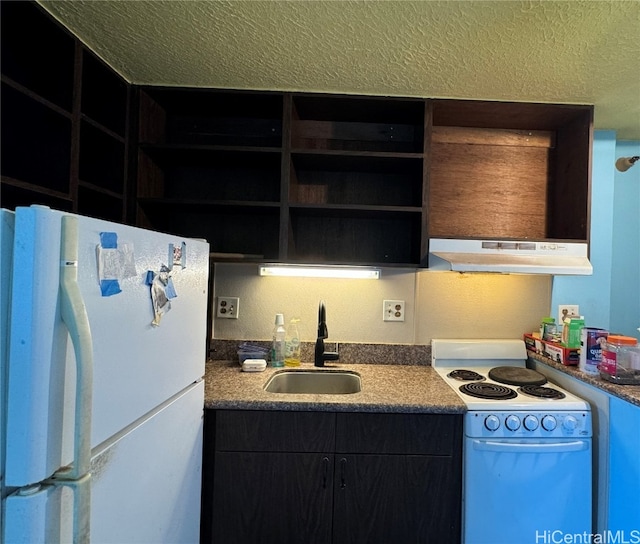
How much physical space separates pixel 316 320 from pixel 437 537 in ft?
3.54

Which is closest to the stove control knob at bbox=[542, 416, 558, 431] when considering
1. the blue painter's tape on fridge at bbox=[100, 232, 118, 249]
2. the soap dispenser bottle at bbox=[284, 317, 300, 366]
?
the soap dispenser bottle at bbox=[284, 317, 300, 366]

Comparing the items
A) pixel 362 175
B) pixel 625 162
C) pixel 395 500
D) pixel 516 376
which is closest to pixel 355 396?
pixel 395 500

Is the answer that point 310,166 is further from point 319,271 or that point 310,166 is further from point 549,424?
point 549,424

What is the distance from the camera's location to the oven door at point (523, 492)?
4.11 ft

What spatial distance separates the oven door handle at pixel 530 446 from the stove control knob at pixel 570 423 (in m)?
0.05

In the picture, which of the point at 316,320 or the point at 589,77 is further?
the point at 316,320

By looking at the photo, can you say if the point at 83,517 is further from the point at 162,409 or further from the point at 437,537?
the point at 437,537

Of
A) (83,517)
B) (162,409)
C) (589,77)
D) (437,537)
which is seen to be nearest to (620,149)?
(589,77)

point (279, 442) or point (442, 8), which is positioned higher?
point (442, 8)

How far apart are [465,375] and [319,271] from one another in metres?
0.92

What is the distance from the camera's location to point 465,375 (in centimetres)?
166

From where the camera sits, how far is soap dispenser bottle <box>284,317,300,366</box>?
→ 69.7 inches

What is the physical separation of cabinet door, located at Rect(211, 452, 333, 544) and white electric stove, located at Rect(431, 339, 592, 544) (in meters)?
0.56

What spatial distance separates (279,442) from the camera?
→ 1.29 meters
